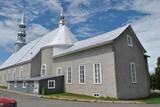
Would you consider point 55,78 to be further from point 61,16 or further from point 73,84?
point 61,16

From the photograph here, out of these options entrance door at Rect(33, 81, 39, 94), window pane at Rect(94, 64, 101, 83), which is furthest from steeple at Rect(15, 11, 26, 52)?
window pane at Rect(94, 64, 101, 83)

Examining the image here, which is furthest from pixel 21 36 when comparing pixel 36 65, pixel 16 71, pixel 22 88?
pixel 22 88

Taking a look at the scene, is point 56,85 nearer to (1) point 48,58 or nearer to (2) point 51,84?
(2) point 51,84

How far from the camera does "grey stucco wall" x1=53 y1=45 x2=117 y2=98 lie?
24.5 m

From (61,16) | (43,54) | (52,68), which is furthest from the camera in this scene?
(61,16)

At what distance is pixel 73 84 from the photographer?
30.1 meters

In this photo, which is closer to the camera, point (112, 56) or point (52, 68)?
point (112, 56)

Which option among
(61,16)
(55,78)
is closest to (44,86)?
(55,78)

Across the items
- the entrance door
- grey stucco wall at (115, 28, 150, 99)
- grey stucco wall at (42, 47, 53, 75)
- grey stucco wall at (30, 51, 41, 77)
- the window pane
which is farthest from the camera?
grey stucco wall at (30, 51, 41, 77)

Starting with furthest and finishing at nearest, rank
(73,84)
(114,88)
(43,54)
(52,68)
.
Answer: (43,54) → (52,68) → (73,84) → (114,88)

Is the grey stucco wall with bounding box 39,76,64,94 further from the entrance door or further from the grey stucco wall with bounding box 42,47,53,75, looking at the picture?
the grey stucco wall with bounding box 42,47,53,75

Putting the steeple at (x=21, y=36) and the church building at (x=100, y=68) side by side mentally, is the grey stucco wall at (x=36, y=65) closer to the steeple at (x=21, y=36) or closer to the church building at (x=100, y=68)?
the church building at (x=100, y=68)

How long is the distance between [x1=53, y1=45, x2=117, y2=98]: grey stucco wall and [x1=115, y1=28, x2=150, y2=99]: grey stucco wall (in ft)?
2.63

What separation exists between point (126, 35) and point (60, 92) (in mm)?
13039
